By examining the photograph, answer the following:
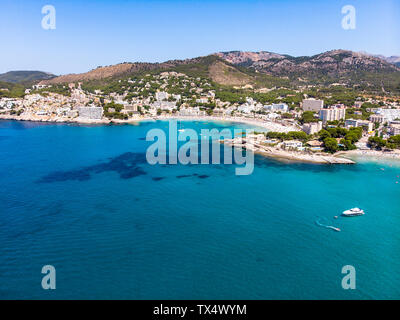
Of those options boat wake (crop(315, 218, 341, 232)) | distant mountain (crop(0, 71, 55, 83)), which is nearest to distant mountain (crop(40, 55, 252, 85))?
distant mountain (crop(0, 71, 55, 83))

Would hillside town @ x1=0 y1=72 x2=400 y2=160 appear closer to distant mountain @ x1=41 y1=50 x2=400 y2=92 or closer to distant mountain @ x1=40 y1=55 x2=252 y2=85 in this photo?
distant mountain @ x1=40 y1=55 x2=252 y2=85

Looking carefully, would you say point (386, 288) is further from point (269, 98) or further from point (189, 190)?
point (269, 98)

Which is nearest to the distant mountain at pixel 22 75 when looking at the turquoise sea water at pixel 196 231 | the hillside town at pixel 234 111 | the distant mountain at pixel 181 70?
the distant mountain at pixel 181 70

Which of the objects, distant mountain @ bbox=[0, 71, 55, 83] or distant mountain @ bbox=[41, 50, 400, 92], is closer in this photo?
distant mountain @ bbox=[41, 50, 400, 92]

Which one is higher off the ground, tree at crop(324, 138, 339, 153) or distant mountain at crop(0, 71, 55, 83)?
distant mountain at crop(0, 71, 55, 83)

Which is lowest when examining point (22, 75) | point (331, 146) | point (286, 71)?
point (331, 146)

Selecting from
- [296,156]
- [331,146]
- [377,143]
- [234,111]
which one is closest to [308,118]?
[377,143]

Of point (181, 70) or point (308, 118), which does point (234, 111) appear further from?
point (181, 70)
